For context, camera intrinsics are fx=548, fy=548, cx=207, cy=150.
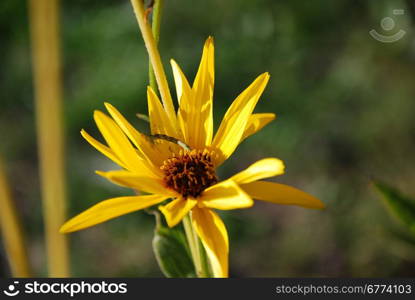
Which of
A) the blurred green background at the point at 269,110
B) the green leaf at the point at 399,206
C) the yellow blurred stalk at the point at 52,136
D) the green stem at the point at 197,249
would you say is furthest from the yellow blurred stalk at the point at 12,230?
the blurred green background at the point at 269,110

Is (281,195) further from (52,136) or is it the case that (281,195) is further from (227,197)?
(52,136)

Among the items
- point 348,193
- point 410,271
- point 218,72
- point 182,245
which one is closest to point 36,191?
point 218,72

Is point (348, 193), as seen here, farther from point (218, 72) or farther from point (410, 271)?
point (218, 72)

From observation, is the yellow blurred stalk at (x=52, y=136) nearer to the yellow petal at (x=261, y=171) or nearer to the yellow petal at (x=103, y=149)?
the yellow petal at (x=103, y=149)

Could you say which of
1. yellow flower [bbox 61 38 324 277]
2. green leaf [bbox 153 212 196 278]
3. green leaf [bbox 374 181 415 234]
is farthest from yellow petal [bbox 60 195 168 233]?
green leaf [bbox 374 181 415 234]

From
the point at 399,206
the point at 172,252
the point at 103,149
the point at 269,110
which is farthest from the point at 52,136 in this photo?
the point at 269,110

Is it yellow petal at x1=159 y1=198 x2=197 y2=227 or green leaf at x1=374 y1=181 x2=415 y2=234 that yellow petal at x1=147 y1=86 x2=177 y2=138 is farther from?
green leaf at x1=374 y1=181 x2=415 y2=234
